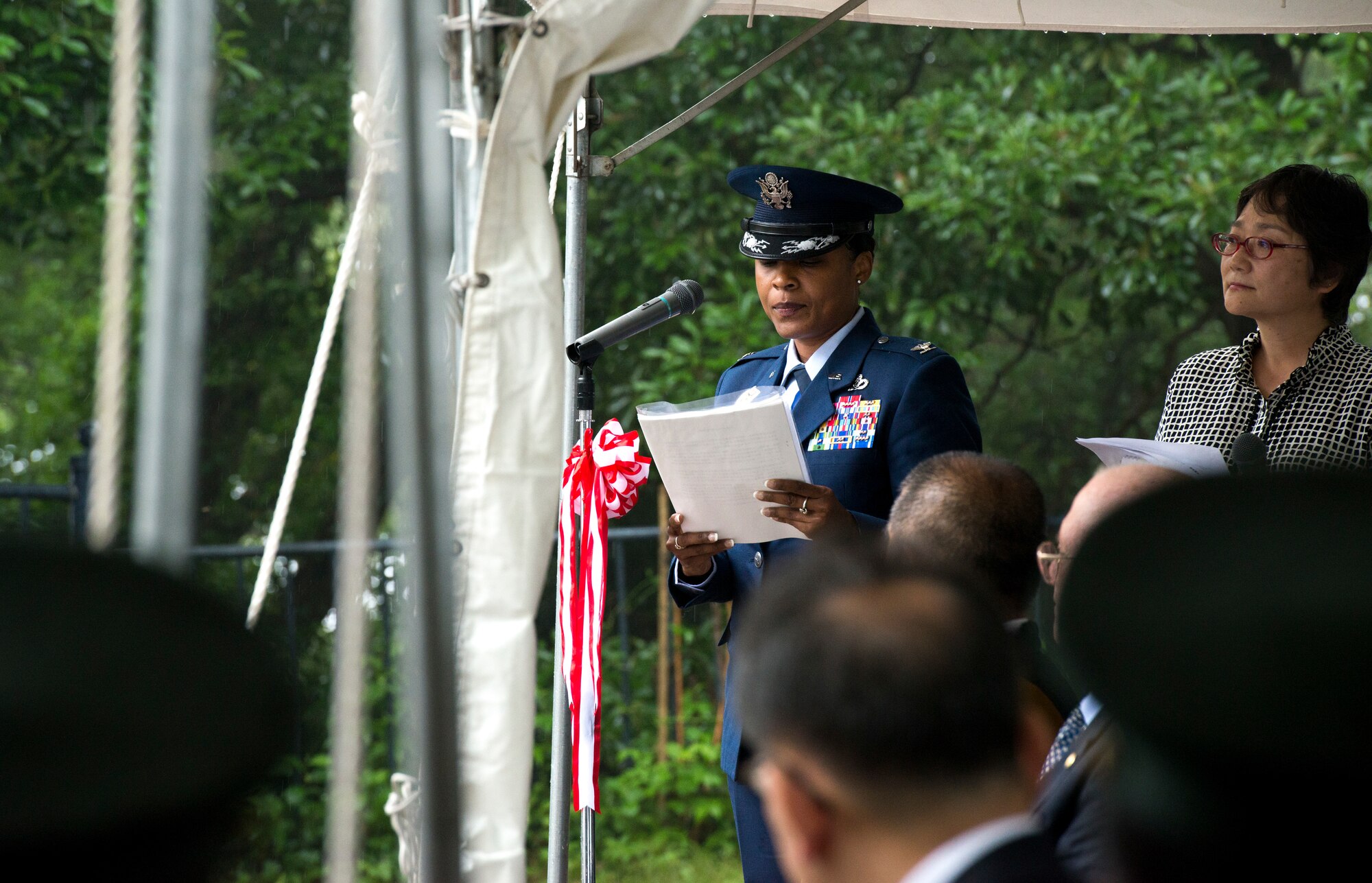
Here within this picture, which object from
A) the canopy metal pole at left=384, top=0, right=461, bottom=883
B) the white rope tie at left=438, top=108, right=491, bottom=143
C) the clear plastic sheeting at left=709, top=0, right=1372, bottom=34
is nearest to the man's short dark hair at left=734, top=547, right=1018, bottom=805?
the canopy metal pole at left=384, top=0, right=461, bottom=883

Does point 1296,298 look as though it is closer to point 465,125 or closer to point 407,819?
point 465,125

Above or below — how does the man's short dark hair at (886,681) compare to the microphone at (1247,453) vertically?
below

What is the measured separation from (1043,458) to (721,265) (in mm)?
2071

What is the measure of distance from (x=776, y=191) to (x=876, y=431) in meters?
0.49

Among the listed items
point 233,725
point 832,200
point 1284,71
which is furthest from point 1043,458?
point 233,725

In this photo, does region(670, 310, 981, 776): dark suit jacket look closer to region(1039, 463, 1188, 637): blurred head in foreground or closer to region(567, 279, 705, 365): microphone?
region(567, 279, 705, 365): microphone

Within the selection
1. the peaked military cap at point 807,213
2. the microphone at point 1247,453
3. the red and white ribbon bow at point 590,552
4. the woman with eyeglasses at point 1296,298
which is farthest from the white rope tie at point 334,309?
the woman with eyeglasses at point 1296,298

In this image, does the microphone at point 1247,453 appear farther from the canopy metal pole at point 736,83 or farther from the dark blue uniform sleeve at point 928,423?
the canopy metal pole at point 736,83

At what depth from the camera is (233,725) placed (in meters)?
0.61

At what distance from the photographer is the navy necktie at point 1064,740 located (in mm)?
1455

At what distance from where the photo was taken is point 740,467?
2.11 meters

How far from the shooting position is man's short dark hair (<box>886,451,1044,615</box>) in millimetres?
1598

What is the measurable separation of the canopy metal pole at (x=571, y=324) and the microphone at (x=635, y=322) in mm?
65

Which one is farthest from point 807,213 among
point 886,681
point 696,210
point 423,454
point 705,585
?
point 696,210
